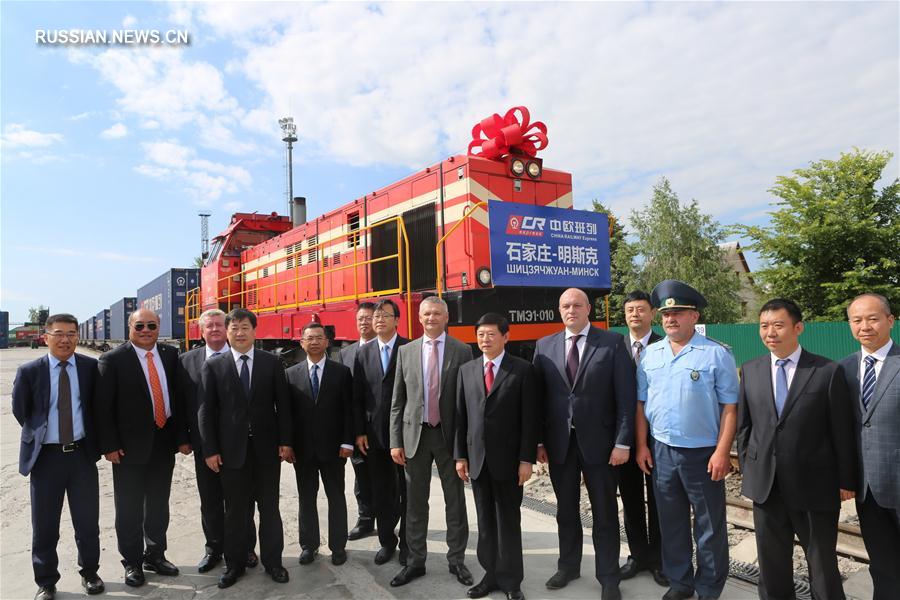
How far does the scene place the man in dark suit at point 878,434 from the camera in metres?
2.81

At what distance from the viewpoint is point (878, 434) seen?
112 inches

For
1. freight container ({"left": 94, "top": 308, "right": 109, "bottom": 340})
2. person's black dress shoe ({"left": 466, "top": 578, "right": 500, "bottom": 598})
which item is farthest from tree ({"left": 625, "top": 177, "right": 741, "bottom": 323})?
freight container ({"left": 94, "top": 308, "right": 109, "bottom": 340})

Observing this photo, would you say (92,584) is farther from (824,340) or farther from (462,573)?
(824,340)

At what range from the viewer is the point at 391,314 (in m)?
4.44

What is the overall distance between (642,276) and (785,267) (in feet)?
37.2

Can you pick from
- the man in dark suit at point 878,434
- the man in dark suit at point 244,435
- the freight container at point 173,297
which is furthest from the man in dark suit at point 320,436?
the freight container at point 173,297

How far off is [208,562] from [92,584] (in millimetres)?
725

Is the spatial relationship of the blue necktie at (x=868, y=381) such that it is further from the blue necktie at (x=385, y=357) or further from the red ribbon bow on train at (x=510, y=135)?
the red ribbon bow on train at (x=510, y=135)

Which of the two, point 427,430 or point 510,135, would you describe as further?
point 510,135

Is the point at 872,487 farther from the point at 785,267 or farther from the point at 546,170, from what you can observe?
the point at 785,267

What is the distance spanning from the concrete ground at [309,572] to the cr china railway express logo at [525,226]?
3.30m

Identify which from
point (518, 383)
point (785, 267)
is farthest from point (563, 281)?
point (785, 267)

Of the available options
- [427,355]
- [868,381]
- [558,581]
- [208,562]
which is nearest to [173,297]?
[208,562]

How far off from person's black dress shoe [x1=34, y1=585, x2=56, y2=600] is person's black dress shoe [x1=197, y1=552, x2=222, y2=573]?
88 cm
